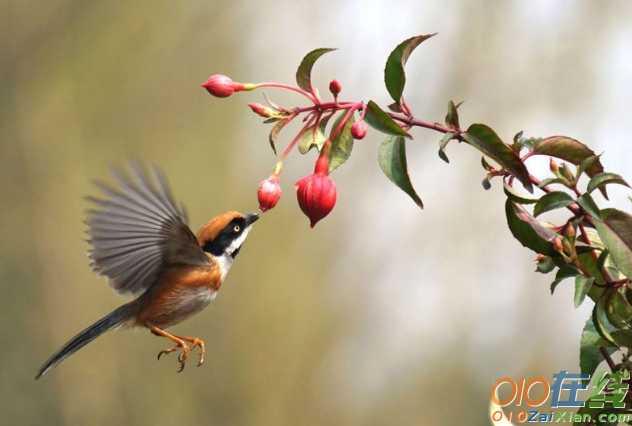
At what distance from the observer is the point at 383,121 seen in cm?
58

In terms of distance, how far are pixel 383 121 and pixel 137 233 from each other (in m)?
0.39

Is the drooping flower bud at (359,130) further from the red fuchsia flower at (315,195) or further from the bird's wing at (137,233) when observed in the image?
the bird's wing at (137,233)

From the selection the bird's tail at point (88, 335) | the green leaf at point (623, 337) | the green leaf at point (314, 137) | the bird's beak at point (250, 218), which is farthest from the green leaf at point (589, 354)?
the bird's tail at point (88, 335)

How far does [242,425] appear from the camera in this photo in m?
3.43

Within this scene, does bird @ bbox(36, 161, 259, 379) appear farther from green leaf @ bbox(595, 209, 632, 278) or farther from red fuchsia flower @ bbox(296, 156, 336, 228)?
green leaf @ bbox(595, 209, 632, 278)

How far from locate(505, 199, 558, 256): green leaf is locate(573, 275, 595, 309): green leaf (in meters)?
0.03

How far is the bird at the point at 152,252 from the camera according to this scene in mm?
816

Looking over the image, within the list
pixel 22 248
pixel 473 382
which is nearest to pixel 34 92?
pixel 22 248

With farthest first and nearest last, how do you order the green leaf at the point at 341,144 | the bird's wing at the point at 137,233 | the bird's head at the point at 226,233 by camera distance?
the bird's head at the point at 226,233
the bird's wing at the point at 137,233
the green leaf at the point at 341,144

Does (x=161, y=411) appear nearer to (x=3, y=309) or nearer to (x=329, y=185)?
(x=3, y=309)

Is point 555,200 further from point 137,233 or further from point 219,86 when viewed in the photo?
point 137,233

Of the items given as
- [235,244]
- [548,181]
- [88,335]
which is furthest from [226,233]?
[548,181]

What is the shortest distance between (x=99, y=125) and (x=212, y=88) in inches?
129

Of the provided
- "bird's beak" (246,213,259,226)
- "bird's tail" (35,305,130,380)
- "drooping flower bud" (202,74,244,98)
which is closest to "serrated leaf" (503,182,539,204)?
"drooping flower bud" (202,74,244,98)
